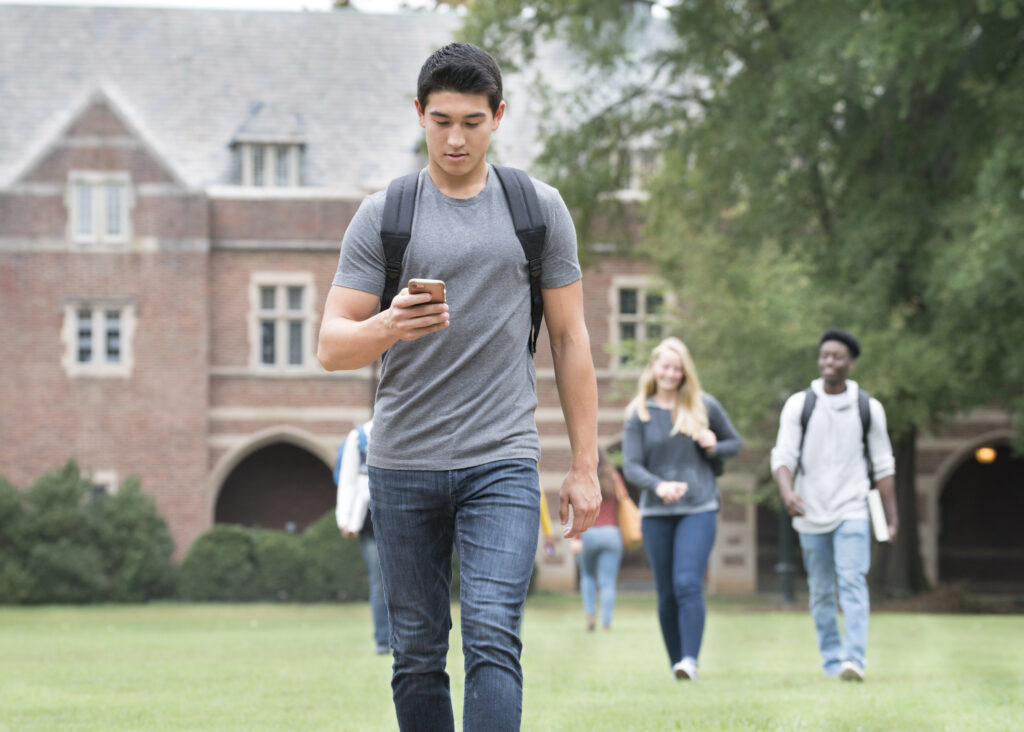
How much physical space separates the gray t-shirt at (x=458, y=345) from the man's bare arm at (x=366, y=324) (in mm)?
47

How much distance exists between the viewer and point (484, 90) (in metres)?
3.92

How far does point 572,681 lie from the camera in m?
9.14

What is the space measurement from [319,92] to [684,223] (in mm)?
10386

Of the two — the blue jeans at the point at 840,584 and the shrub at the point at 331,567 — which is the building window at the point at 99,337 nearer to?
the shrub at the point at 331,567

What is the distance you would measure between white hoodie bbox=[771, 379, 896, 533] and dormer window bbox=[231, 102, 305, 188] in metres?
23.0

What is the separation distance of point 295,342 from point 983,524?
14.5 metres

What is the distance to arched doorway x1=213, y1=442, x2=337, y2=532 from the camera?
103 ft

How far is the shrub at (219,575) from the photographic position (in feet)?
88.5

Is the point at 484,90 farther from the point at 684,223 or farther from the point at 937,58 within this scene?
the point at 684,223

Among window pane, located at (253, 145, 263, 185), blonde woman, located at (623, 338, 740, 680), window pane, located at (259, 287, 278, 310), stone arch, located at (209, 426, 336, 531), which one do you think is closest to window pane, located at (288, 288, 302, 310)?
window pane, located at (259, 287, 278, 310)

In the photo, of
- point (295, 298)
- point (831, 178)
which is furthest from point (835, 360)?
point (295, 298)

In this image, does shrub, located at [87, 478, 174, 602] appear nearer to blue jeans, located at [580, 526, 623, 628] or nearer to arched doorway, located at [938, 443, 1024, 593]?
blue jeans, located at [580, 526, 623, 628]

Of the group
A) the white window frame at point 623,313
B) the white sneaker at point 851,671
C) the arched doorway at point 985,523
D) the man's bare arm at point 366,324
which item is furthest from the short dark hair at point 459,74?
the arched doorway at point 985,523

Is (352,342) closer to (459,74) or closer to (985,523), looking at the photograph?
(459,74)
